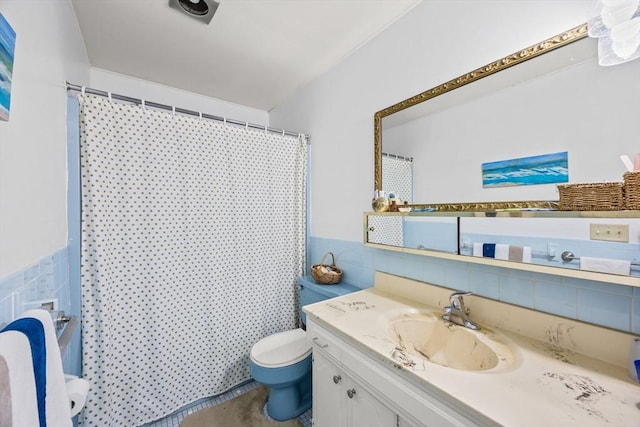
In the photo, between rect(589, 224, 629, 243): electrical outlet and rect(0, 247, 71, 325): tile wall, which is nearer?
rect(0, 247, 71, 325): tile wall

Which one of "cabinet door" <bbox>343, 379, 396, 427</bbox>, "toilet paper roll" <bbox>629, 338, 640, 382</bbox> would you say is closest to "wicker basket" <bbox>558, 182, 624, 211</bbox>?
"toilet paper roll" <bbox>629, 338, 640, 382</bbox>

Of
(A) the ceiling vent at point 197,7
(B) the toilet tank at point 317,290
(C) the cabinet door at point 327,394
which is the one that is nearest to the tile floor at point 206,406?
(C) the cabinet door at point 327,394

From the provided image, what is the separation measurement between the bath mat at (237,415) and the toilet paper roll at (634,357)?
1510 mm

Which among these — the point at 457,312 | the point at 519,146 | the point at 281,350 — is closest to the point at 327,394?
the point at 281,350

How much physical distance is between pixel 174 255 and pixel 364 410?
1337 mm

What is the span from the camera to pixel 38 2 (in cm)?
87

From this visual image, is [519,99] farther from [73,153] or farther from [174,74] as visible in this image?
[174,74]

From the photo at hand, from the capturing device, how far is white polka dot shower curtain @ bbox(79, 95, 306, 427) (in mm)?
1342

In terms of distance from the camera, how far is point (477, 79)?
43.4 inches

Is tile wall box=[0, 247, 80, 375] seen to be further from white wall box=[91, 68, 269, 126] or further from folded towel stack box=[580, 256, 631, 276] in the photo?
folded towel stack box=[580, 256, 631, 276]

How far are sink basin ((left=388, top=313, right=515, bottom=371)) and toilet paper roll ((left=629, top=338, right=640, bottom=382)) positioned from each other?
28cm

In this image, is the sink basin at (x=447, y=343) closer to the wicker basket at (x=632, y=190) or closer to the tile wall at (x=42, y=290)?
the wicker basket at (x=632, y=190)

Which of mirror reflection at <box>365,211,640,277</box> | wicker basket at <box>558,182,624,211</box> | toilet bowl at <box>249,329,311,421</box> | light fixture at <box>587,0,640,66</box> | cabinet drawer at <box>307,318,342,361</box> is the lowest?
toilet bowl at <box>249,329,311,421</box>

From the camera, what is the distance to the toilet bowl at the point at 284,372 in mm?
1412
